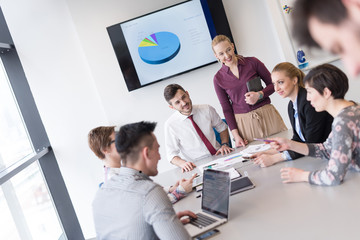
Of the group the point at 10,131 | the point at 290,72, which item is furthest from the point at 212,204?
the point at 10,131

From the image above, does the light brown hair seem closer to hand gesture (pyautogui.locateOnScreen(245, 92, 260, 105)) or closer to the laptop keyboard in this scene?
the laptop keyboard

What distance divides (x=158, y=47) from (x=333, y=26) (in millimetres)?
4237

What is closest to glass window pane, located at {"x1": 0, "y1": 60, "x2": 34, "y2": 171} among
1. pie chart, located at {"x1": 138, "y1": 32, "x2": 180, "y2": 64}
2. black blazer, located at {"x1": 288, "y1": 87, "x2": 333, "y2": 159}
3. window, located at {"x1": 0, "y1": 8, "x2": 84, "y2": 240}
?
window, located at {"x1": 0, "y1": 8, "x2": 84, "y2": 240}

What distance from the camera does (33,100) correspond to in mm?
4641

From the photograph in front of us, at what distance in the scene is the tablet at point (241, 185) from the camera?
217cm

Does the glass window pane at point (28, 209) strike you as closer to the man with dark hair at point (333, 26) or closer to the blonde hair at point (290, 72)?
the blonde hair at point (290, 72)

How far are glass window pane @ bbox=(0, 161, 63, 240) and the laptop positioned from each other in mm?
2105

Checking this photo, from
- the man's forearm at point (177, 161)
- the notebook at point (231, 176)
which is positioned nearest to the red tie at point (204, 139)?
the man's forearm at point (177, 161)

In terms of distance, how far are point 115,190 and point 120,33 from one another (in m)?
3.23

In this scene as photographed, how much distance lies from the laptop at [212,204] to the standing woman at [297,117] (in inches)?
22.2

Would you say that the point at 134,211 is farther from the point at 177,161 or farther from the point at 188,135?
the point at 188,135

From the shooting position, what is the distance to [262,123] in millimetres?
3260

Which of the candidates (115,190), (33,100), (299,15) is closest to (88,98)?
(33,100)

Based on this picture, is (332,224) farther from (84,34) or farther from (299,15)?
(84,34)
